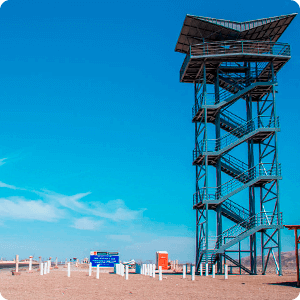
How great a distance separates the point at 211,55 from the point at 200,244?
17481 mm

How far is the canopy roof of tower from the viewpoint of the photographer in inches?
1625

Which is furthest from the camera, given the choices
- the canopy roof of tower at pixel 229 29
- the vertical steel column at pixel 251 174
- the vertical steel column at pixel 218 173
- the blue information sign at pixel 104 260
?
the blue information sign at pixel 104 260

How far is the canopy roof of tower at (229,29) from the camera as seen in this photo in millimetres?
41281

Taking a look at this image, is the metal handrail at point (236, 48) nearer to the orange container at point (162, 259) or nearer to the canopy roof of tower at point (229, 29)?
the canopy roof of tower at point (229, 29)

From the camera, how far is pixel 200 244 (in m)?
39.8

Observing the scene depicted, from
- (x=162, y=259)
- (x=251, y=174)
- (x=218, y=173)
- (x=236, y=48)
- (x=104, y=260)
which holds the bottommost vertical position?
(x=162, y=259)

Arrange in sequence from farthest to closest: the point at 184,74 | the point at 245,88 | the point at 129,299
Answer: the point at 184,74 → the point at 245,88 → the point at 129,299

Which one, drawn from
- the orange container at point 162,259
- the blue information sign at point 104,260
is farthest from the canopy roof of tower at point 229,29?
the orange container at point 162,259

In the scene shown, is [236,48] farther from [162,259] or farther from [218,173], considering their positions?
[162,259]

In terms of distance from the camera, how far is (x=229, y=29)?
41500mm

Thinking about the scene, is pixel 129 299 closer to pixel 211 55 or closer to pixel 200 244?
pixel 200 244

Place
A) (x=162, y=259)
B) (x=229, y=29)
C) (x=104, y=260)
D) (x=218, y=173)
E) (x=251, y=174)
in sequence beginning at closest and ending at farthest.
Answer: (x=251, y=174)
(x=218, y=173)
(x=229, y=29)
(x=104, y=260)
(x=162, y=259)

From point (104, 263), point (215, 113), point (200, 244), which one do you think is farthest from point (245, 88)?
point (104, 263)

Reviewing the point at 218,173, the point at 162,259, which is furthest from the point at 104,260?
the point at 162,259
